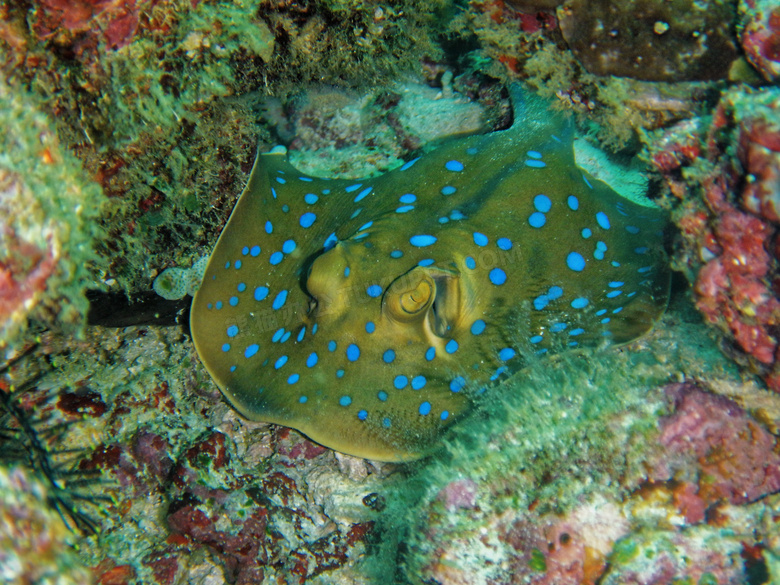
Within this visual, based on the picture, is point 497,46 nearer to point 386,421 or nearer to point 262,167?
point 262,167

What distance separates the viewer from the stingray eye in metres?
3.40

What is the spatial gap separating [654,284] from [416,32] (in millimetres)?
3968

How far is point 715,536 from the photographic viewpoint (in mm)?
2514

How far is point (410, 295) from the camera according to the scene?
11.1 feet

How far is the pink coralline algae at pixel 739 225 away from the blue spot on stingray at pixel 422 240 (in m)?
1.92

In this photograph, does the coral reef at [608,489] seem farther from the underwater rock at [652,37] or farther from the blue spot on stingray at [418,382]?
the underwater rock at [652,37]

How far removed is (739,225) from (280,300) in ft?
12.0

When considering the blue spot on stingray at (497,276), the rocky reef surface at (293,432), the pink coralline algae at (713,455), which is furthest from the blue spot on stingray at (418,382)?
the pink coralline algae at (713,455)

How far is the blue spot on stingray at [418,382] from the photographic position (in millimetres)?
3518

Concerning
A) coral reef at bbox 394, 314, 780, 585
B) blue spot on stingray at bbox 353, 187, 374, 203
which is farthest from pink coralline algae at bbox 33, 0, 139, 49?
coral reef at bbox 394, 314, 780, 585

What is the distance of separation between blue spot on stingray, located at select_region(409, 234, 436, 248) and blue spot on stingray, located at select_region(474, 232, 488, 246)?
0.40 m

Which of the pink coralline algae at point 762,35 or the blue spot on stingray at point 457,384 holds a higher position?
the pink coralline algae at point 762,35

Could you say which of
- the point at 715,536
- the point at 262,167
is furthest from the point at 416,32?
the point at 715,536

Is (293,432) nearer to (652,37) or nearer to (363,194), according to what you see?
(363,194)
